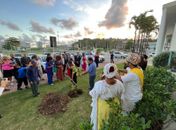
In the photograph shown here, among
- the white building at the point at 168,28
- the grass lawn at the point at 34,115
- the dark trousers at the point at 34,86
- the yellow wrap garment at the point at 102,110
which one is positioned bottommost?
the grass lawn at the point at 34,115

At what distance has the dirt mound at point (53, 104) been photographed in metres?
4.80

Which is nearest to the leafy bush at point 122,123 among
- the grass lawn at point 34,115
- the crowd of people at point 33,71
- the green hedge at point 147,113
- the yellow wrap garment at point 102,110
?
the green hedge at point 147,113

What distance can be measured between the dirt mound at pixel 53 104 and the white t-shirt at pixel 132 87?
3053 millimetres

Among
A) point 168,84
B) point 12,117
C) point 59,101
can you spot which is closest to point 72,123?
point 59,101

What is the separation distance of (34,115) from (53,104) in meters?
0.82

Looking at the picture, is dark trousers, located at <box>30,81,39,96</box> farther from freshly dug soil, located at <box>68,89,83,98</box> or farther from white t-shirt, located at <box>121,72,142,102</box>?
white t-shirt, located at <box>121,72,142,102</box>

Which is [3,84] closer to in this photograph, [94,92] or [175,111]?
[94,92]

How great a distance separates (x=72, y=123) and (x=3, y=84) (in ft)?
8.29

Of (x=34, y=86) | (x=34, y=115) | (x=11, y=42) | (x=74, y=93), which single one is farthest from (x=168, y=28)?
(x=11, y=42)

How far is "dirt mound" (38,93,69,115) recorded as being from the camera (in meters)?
4.80

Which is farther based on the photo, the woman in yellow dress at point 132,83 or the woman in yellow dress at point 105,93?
the woman in yellow dress at point 132,83

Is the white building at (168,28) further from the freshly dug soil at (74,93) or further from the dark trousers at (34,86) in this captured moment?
the dark trousers at (34,86)

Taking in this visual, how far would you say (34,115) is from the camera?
15.2 ft

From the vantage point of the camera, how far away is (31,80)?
5.71m
